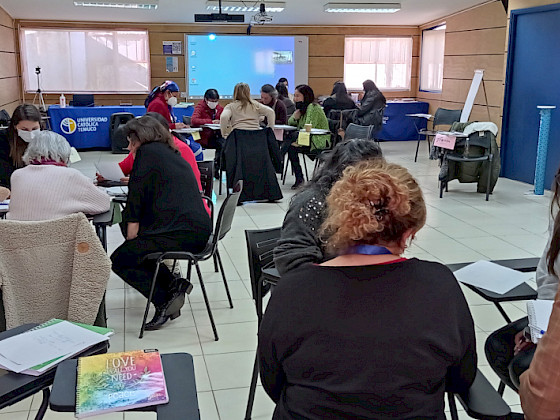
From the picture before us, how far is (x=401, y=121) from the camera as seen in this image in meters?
11.1

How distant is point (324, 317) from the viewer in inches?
48.1

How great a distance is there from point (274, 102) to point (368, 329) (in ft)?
21.2

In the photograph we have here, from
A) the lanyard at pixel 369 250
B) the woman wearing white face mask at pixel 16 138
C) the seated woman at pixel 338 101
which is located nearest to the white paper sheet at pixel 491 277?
the lanyard at pixel 369 250

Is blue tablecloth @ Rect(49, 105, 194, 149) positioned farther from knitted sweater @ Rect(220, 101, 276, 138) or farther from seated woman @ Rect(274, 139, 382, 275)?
seated woman @ Rect(274, 139, 382, 275)

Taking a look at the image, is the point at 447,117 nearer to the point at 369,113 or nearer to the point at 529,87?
the point at 369,113

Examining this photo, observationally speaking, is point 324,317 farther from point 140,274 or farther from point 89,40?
point 89,40

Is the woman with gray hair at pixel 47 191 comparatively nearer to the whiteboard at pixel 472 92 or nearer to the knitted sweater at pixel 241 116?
the knitted sweater at pixel 241 116

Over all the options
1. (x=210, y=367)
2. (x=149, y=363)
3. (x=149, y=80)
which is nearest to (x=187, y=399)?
(x=149, y=363)

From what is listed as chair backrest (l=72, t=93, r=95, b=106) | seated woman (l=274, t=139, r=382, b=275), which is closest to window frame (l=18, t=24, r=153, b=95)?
chair backrest (l=72, t=93, r=95, b=106)

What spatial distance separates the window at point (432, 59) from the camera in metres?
10.9

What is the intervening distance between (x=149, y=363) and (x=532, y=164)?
685 centimetres

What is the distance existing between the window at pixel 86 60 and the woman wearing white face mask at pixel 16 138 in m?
7.69

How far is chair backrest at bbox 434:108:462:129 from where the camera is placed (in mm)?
9109

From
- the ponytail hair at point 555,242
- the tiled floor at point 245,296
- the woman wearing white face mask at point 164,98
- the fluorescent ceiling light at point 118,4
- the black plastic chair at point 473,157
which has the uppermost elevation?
the fluorescent ceiling light at point 118,4
